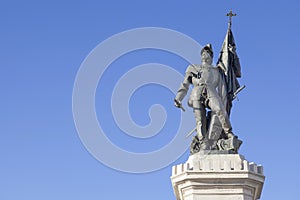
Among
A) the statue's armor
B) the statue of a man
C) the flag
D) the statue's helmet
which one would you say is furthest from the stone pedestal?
the statue's helmet

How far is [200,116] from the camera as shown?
61.6 ft

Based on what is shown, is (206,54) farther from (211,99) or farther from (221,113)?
(221,113)

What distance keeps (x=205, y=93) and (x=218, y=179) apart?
2951 millimetres

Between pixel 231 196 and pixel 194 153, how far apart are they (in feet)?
5.86

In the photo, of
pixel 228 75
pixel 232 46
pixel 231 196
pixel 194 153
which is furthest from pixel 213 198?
pixel 232 46

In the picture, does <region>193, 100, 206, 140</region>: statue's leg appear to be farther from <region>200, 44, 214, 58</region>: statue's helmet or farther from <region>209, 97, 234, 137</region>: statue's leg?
<region>200, 44, 214, 58</region>: statue's helmet

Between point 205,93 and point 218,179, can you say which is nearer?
point 218,179

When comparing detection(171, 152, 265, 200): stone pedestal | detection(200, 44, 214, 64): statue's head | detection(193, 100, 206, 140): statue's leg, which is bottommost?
detection(171, 152, 265, 200): stone pedestal

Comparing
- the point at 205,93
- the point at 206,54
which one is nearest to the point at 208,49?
the point at 206,54

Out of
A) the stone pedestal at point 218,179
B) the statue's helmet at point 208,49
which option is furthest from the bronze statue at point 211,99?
the stone pedestal at point 218,179

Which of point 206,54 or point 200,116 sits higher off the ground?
point 206,54

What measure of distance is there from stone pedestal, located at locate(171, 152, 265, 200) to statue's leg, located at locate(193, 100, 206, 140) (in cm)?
123

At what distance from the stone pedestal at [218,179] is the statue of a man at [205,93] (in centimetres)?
115

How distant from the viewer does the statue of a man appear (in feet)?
61.0
